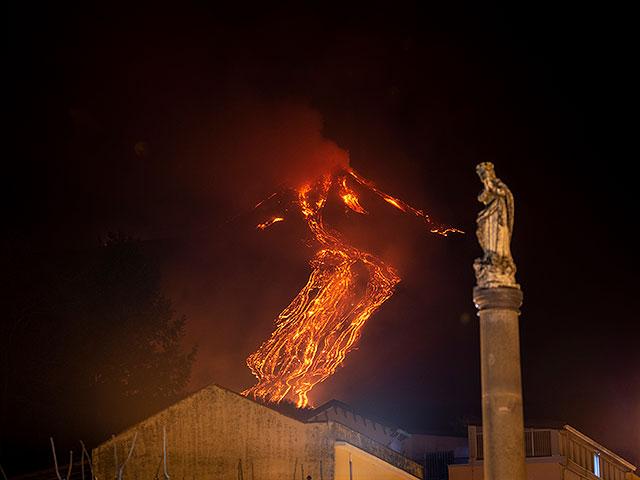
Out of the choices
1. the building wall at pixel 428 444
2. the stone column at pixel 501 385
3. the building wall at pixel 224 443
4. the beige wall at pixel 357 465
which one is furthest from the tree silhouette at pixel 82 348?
the stone column at pixel 501 385

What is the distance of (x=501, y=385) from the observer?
1123cm

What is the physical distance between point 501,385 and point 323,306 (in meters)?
30.8

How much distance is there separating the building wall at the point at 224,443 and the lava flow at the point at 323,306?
1441cm

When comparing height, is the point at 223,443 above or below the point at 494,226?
below

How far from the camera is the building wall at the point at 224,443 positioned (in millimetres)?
21438

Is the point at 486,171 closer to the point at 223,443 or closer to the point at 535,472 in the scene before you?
the point at 223,443

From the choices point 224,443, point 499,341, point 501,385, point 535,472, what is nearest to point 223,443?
point 224,443

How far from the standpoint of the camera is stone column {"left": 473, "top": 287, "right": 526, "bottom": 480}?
1102 centimetres

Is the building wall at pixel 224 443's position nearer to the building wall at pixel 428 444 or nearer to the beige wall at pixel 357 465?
the beige wall at pixel 357 465

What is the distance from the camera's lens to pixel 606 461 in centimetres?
3069

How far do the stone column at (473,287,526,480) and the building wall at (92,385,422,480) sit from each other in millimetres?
12398

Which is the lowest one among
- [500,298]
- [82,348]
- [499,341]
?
[499,341]

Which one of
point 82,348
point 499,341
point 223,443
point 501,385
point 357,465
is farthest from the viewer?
point 82,348

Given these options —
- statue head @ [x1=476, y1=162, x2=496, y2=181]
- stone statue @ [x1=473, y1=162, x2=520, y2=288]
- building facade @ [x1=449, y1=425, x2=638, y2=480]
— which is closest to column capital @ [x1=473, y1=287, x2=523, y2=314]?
stone statue @ [x1=473, y1=162, x2=520, y2=288]
